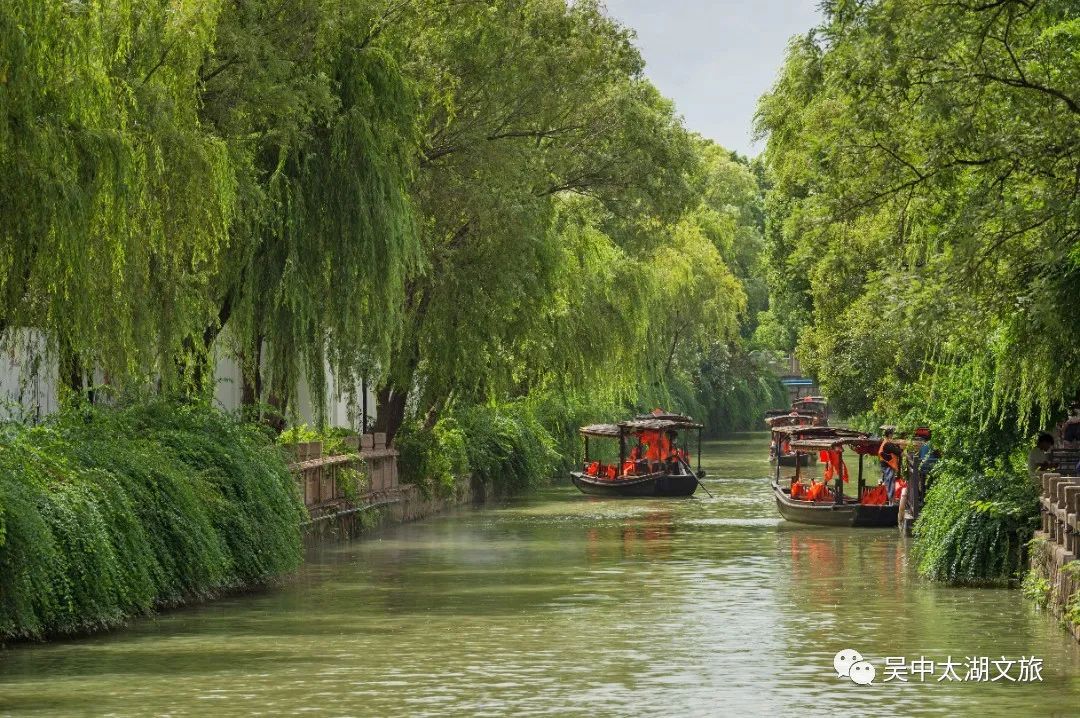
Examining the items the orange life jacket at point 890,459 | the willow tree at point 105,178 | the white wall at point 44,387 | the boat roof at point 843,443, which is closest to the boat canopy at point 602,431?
the white wall at point 44,387

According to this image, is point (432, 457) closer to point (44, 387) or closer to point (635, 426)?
point (44, 387)

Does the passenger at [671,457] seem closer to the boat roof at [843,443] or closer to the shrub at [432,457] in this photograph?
the shrub at [432,457]

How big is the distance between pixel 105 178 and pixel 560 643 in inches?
250

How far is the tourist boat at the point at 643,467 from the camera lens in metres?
50.3

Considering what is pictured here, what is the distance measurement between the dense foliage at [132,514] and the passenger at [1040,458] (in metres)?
9.29

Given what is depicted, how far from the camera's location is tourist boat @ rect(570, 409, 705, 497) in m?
50.3

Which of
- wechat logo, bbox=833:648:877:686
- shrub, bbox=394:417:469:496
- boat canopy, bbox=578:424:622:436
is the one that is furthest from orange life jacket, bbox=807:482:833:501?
wechat logo, bbox=833:648:877:686

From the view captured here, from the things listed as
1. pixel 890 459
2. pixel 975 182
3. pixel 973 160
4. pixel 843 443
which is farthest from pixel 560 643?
pixel 890 459

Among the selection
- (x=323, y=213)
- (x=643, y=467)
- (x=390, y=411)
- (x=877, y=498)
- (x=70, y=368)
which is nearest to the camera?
(x=70, y=368)

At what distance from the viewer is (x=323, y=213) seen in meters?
27.7

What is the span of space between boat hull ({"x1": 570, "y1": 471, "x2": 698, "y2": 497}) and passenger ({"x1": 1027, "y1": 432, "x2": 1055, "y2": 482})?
24.5 meters

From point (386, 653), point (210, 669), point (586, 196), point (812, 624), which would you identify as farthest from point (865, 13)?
point (586, 196)

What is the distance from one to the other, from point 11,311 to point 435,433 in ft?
78.3

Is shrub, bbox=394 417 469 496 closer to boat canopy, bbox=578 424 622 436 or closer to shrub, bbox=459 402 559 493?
shrub, bbox=459 402 559 493
